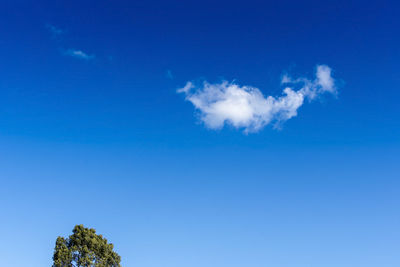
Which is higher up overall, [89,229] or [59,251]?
[89,229]

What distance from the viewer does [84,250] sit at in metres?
41.7

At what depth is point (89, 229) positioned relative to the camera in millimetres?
43438

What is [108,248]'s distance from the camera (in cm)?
4347

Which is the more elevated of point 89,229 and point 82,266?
point 89,229

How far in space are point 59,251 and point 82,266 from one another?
3.34 meters

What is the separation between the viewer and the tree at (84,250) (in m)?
41.2

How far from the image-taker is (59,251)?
41.4 meters

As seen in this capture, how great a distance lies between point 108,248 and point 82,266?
3.68 meters

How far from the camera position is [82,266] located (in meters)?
41.2

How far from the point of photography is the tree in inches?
1623

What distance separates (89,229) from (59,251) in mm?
4163
